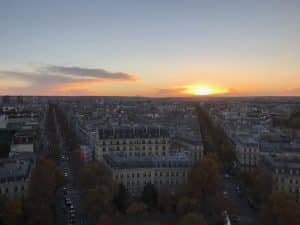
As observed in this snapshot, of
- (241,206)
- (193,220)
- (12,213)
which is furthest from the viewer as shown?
(241,206)

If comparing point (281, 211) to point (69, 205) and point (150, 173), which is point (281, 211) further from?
point (69, 205)

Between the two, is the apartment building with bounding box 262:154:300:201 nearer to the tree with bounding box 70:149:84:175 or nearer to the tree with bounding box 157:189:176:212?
the tree with bounding box 157:189:176:212

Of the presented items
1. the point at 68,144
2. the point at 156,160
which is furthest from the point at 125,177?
the point at 68,144

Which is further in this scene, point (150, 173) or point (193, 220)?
point (150, 173)

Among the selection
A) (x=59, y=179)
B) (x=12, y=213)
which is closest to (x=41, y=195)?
Result: (x=12, y=213)

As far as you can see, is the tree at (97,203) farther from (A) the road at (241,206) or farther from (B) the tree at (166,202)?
(A) the road at (241,206)

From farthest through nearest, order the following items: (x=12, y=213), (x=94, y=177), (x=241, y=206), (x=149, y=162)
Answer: (x=149, y=162), (x=94, y=177), (x=241, y=206), (x=12, y=213)

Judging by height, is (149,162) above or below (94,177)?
above

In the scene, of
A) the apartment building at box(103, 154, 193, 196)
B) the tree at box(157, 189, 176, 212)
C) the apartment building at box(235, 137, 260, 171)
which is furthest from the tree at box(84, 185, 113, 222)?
the apartment building at box(235, 137, 260, 171)

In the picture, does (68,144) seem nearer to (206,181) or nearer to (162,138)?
(162,138)
